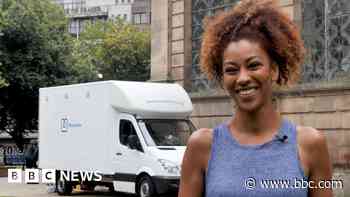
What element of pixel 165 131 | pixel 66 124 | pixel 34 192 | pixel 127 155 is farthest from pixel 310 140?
pixel 34 192

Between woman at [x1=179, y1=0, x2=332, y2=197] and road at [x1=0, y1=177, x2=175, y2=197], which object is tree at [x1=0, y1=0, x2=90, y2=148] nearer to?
road at [x1=0, y1=177, x2=175, y2=197]

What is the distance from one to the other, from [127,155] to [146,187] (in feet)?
3.82

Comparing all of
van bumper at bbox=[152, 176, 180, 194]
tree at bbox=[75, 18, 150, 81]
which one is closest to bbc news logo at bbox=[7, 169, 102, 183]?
van bumper at bbox=[152, 176, 180, 194]

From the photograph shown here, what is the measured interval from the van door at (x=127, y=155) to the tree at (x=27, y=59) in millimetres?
17142

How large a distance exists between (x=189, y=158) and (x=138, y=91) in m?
15.5

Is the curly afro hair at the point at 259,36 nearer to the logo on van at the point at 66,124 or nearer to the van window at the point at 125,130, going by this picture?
the van window at the point at 125,130

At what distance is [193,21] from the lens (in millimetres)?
22516

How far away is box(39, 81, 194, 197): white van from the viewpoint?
16.7 metres

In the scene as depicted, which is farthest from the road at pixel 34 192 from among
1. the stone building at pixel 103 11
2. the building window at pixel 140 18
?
the building window at pixel 140 18

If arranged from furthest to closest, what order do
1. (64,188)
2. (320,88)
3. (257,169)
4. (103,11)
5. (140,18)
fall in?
(103,11) < (140,18) < (64,188) < (320,88) < (257,169)

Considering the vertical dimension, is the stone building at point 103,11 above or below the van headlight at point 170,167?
above

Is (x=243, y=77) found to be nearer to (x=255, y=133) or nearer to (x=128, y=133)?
(x=255, y=133)

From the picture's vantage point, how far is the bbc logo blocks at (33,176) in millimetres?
21173

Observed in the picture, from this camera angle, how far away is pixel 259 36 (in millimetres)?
2367
